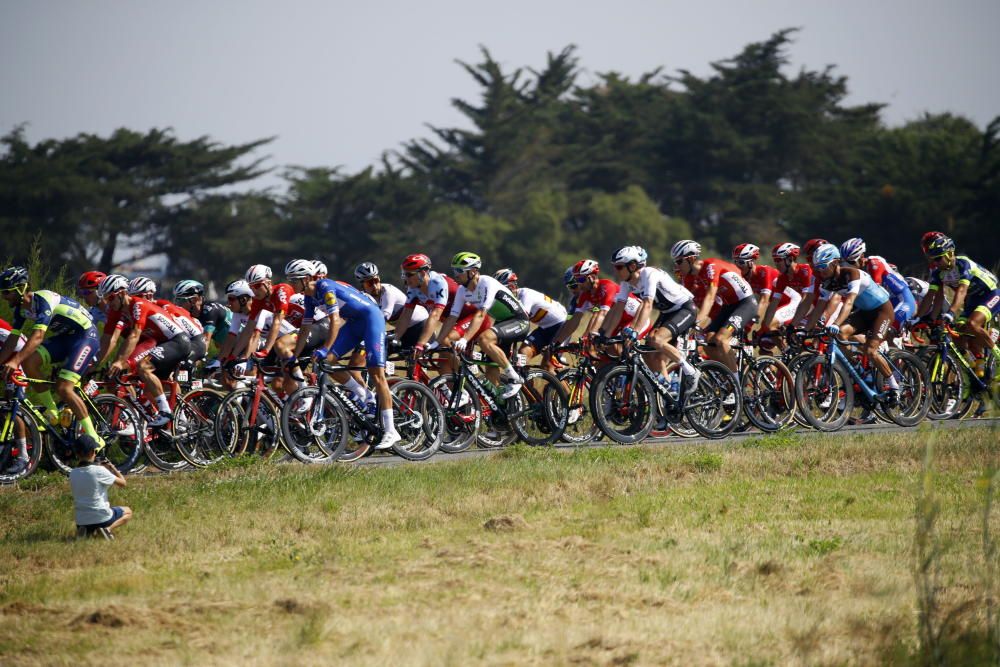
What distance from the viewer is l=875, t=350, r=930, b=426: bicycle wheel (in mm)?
16453

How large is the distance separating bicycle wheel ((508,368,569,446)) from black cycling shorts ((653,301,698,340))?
1.39 metres

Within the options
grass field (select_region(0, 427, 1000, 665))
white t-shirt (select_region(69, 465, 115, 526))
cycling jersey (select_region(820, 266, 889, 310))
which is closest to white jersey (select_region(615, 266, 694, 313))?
cycling jersey (select_region(820, 266, 889, 310))

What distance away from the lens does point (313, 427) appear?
1427 centimetres

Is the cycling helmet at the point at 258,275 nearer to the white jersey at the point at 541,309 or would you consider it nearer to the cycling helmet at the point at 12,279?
the cycling helmet at the point at 12,279

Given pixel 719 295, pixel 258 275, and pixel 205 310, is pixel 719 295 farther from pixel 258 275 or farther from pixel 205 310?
pixel 205 310

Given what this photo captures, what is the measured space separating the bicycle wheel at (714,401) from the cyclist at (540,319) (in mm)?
1926

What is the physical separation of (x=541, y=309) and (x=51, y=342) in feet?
19.3

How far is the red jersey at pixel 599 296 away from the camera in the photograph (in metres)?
17.0

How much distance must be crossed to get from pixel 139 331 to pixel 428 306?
11.1ft

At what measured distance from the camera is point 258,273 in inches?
629

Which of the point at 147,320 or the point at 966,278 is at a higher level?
the point at 966,278

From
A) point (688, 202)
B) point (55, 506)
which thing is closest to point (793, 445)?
point (55, 506)

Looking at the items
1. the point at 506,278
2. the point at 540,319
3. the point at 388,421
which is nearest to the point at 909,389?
the point at 540,319

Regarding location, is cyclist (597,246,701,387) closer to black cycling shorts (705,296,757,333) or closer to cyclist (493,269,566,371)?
black cycling shorts (705,296,757,333)
